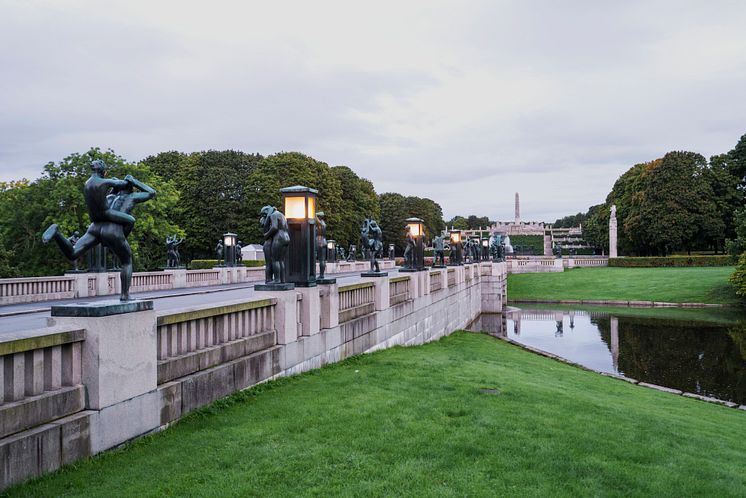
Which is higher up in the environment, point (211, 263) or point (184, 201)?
point (184, 201)

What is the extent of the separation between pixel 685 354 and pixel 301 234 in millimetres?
19737

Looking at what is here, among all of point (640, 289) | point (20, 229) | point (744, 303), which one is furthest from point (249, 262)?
point (744, 303)

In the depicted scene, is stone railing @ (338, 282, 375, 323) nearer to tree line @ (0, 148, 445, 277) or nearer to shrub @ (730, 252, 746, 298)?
tree line @ (0, 148, 445, 277)

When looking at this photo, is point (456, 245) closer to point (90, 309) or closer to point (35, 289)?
point (35, 289)

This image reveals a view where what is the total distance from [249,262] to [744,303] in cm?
3584

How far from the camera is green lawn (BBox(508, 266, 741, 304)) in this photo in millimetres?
43656

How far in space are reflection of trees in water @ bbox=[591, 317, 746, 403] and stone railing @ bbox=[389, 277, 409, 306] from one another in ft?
27.8

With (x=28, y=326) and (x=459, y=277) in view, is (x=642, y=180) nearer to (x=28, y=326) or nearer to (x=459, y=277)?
(x=459, y=277)

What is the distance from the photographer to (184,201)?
58.8 metres

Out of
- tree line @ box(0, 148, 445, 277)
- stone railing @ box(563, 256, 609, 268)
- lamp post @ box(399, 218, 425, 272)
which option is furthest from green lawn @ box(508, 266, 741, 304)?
lamp post @ box(399, 218, 425, 272)

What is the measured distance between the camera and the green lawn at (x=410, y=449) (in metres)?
5.17

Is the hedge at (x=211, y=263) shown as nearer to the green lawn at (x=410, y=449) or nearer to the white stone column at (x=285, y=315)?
the white stone column at (x=285, y=315)

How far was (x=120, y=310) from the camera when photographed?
5898 mm

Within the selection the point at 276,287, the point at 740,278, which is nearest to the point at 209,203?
the point at 740,278
